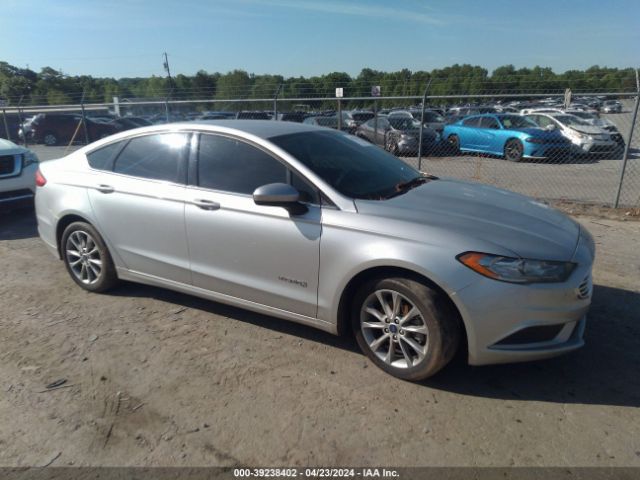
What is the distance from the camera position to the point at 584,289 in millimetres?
2803

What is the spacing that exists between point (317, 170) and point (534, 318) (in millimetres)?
1694

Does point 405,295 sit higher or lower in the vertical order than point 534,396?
higher

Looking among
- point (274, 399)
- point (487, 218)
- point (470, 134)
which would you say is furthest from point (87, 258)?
point (470, 134)

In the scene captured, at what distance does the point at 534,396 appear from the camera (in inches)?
110

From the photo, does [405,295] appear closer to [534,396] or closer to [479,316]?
[479,316]

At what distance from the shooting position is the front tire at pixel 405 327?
2713 millimetres

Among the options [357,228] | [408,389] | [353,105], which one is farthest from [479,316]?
[353,105]

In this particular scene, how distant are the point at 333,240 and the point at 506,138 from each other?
12416mm

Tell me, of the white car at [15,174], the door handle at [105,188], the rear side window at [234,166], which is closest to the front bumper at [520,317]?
the rear side window at [234,166]

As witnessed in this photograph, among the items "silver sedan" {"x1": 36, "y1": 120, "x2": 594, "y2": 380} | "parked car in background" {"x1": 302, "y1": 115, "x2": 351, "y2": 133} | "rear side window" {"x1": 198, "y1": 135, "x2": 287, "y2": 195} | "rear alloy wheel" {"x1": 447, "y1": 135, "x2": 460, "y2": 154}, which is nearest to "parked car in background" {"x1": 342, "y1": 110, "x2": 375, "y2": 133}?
"parked car in background" {"x1": 302, "y1": 115, "x2": 351, "y2": 133}

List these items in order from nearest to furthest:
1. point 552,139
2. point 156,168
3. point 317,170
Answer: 1. point 317,170
2. point 156,168
3. point 552,139

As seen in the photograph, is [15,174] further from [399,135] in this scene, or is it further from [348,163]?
[399,135]

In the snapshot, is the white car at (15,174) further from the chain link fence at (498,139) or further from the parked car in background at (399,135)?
the parked car in background at (399,135)

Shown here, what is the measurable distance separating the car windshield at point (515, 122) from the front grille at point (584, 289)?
39.7 feet
